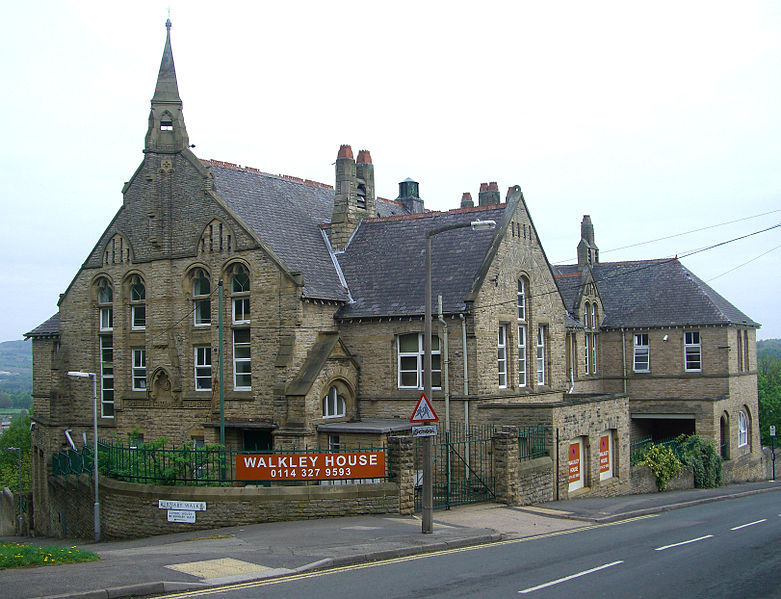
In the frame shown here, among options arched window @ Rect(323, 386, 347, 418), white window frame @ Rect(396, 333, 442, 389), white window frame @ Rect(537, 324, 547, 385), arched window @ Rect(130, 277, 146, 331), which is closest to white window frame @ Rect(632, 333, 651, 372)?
white window frame @ Rect(537, 324, 547, 385)

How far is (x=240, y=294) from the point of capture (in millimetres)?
29047

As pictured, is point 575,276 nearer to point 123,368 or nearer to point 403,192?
point 403,192

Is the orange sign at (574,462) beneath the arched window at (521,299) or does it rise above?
beneath

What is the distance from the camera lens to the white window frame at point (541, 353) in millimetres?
32094

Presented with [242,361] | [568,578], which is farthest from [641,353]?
[568,578]

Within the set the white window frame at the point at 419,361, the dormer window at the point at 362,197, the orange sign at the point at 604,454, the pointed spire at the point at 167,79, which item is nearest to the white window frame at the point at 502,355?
the white window frame at the point at 419,361

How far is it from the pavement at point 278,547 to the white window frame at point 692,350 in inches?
718

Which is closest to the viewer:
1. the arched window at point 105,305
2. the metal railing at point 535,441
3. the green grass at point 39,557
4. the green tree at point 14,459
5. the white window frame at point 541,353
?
the green grass at point 39,557

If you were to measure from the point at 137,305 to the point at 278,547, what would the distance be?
58.2 ft

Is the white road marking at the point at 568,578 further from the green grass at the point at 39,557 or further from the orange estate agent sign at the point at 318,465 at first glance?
the green grass at the point at 39,557

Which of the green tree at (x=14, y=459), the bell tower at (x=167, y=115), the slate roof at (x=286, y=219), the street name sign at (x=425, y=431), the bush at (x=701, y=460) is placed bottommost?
the green tree at (x=14, y=459)

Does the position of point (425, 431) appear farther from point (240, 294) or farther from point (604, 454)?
point (604, 454)

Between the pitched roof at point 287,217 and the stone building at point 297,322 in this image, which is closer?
the stone building at point 297,322

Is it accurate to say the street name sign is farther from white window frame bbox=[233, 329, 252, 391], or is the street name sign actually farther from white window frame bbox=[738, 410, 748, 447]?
white window frame bbox=[738, 410, 748, 447]
